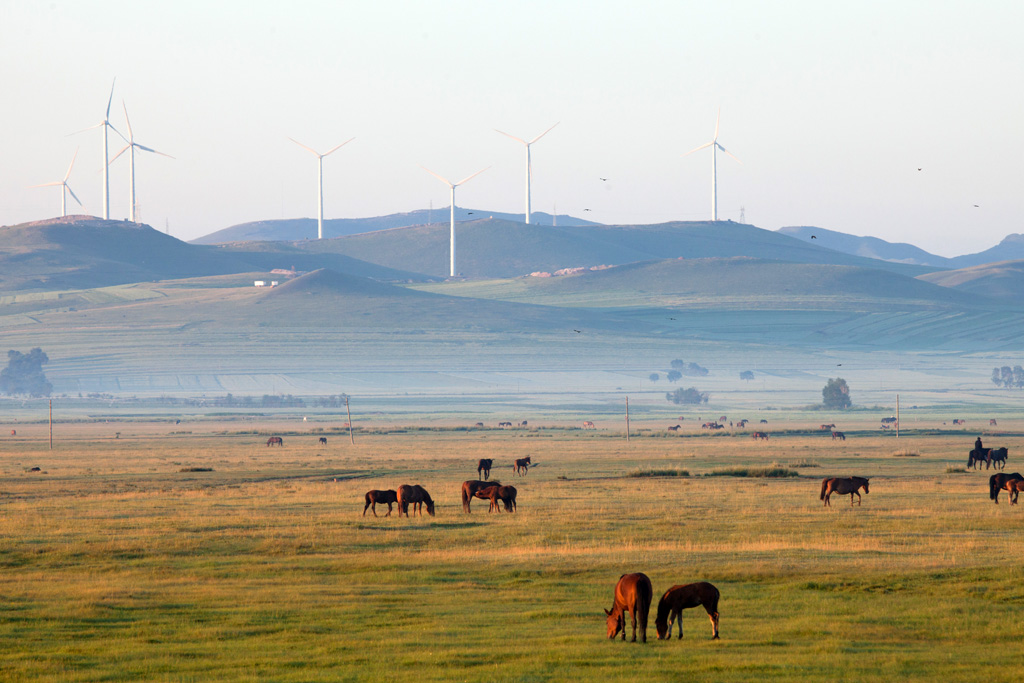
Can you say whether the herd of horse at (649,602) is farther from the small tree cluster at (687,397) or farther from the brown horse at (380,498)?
the small tree cluster at (687,397)

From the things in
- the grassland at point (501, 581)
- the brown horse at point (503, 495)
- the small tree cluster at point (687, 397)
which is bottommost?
the grassland at point (501, 581)

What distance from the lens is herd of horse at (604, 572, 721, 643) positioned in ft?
59.6

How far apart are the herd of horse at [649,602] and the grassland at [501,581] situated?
338 millimetres

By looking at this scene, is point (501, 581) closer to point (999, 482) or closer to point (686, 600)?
point (686, 600)

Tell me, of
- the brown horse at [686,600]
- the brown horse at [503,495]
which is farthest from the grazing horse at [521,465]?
the brown horse at [686,600]

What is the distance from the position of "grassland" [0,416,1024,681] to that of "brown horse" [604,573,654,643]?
1.33 ft

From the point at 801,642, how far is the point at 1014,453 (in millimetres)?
59987

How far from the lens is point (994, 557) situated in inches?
1056

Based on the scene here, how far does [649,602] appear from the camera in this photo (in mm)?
18391

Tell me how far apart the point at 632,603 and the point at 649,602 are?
0.28 m

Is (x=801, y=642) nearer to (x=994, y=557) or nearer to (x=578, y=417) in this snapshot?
(x=994, y=557)

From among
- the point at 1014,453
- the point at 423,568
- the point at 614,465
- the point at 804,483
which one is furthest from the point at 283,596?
the point at 1014,453

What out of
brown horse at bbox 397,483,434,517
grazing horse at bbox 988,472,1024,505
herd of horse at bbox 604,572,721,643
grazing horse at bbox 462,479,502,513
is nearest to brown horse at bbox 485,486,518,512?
grazing horse at bbox 462,479,502,513

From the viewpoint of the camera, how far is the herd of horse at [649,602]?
18.2m
